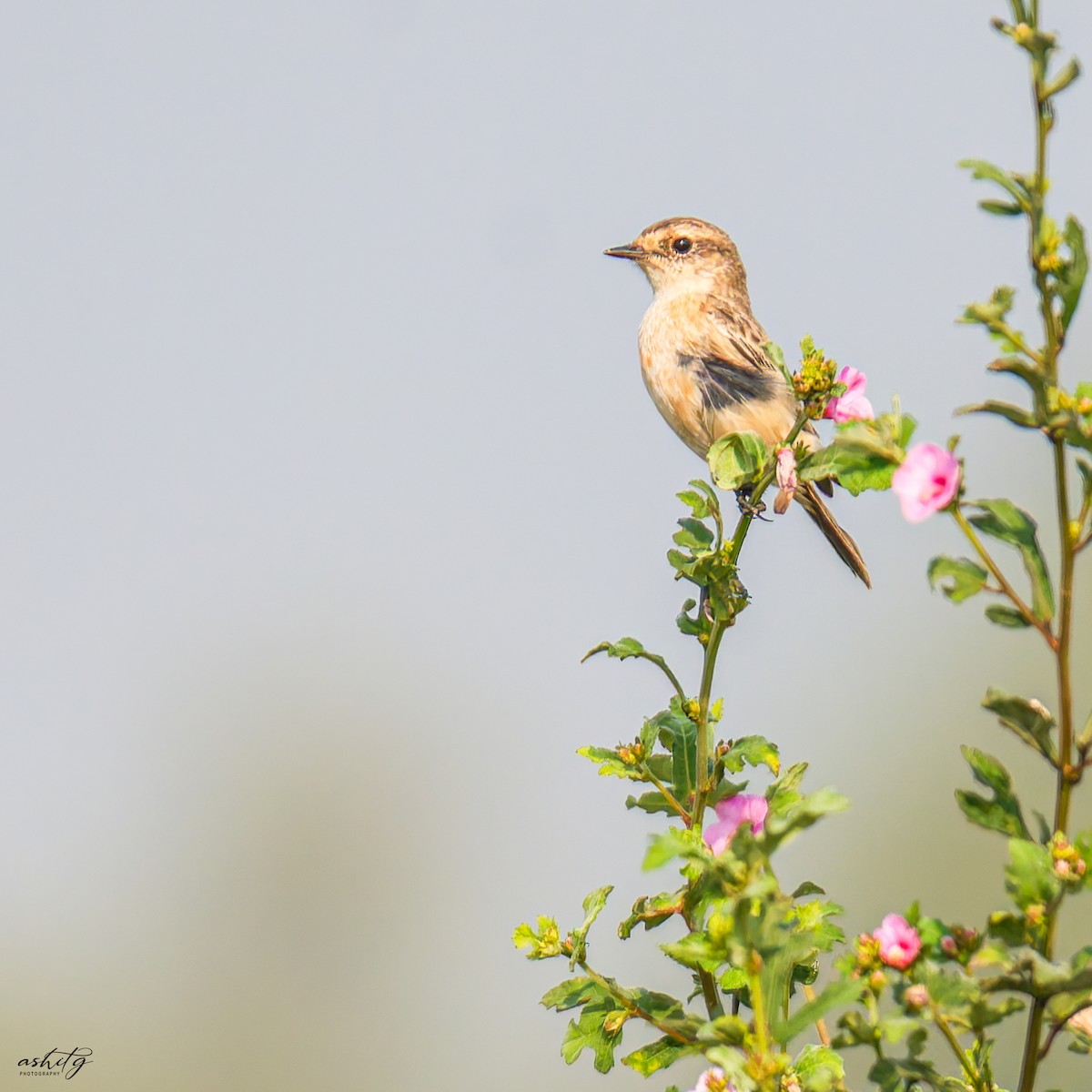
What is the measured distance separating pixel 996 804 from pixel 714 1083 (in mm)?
696

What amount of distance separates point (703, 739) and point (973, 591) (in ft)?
2.45

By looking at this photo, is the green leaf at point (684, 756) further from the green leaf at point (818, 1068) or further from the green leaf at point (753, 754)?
the green leaf at point (818, 1068)

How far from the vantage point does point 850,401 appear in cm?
325

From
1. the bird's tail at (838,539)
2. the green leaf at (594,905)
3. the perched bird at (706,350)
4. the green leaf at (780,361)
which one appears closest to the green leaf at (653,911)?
the green leaf at (594,905)

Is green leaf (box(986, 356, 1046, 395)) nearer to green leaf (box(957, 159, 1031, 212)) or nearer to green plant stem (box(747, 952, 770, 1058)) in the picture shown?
green leaf (box(957, 159, 1031, 212))

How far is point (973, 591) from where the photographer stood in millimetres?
2408

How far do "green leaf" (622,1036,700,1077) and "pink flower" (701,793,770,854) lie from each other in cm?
39

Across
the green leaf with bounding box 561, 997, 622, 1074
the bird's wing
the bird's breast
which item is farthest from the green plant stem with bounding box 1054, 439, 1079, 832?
the bird's wing

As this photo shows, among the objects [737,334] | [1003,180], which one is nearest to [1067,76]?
[1003,180]

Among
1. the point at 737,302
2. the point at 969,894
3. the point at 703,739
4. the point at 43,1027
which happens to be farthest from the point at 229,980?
the point at 703,739

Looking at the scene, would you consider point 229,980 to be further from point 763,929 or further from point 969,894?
point 763,929

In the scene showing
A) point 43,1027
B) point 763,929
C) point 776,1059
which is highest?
point 763,929

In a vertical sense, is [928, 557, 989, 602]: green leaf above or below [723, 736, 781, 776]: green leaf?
above

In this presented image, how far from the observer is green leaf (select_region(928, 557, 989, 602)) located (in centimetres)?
243
